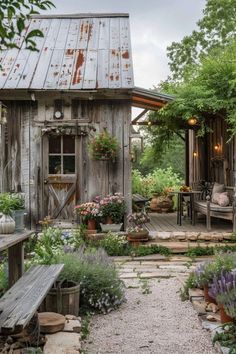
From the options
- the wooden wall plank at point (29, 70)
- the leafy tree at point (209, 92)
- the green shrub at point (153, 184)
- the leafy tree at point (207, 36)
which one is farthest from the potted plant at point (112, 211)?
the leafy tree at point (207, 36)

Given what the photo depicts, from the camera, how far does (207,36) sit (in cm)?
2452

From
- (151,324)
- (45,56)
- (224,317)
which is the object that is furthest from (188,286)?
(45,56)

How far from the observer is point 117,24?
12062 mm

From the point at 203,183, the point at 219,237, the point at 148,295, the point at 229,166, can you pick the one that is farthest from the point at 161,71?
the point at 148,295

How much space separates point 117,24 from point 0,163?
198 inches

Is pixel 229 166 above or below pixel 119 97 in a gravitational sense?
below

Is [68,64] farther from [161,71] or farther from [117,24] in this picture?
[161,71]

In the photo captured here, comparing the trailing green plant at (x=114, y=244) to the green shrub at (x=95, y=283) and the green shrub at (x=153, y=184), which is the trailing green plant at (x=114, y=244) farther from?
the green shrub at (x=153, y=184)

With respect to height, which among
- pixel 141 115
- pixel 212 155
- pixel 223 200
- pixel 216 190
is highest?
pixel 141 115

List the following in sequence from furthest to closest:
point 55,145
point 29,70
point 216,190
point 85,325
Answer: point 216,190 → point 29,70 → point 55,145 → point 85,325

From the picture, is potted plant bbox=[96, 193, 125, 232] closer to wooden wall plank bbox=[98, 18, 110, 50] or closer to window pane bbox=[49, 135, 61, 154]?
window pane bbox=[49, 135, 61, 154]

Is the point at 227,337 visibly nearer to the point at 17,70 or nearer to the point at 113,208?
the point at 113,208

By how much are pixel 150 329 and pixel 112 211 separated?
14.5 feet

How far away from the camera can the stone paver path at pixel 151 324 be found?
435 centimetres
